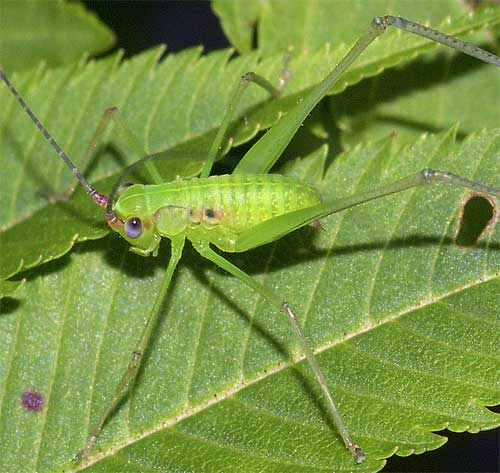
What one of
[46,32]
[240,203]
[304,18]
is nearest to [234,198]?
[240,203]

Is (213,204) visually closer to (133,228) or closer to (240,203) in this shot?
(240,203)

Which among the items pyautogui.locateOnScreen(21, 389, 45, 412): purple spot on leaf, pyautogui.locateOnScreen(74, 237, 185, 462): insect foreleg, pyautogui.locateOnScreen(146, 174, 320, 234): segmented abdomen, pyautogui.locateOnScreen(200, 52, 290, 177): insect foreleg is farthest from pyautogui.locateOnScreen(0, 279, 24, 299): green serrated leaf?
pyautogui.locateOnScreen(200, 52, 290, 177): insect foreleg

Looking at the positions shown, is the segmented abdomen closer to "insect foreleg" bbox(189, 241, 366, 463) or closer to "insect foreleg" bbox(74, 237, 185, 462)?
"insect foreleg" bbox(189, 241, 366, 463)

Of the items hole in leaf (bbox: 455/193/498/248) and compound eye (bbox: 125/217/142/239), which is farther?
compound eye (bbox: 125/217/142/239)

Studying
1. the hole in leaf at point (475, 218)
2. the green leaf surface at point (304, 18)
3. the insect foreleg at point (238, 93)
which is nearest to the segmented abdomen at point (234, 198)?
the insect foreleg at point (238, 93)

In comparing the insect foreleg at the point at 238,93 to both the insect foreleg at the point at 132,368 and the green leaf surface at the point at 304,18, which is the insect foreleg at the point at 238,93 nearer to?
the green leaf surface at the point at 304,18
